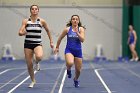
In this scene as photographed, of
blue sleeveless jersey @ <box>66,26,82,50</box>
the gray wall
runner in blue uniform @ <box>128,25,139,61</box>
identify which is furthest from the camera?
the gray wall

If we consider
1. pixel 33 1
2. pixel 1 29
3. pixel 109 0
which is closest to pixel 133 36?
pixel 109 0

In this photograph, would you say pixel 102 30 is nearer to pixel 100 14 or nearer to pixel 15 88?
pixel 100 14

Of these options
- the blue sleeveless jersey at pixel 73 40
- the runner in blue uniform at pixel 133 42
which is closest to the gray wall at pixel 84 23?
the runner in blue uniform at pixel 133 42

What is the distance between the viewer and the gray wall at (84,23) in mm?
26891

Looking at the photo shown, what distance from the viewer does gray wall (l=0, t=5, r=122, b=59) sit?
26.9 metres

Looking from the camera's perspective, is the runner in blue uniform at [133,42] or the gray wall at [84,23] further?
the gray wall at [84,23]

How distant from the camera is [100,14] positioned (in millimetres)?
26891

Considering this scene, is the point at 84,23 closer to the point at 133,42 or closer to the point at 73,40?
the point at 133,42

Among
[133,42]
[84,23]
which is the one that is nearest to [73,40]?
[133,42]

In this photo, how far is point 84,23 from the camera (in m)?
26.9

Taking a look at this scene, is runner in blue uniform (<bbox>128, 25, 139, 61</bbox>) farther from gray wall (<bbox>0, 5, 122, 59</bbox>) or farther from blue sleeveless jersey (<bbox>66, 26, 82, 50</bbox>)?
blue sleeveless jersey (<bbox>66, 26, 82, 50</bbox>)

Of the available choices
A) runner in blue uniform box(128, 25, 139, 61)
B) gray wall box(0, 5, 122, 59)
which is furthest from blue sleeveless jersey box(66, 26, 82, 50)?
gray wall box(0, 5, 122, 59)

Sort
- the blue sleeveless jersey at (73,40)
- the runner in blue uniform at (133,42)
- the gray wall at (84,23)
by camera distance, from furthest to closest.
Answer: the gray wall at (84,23)
the runner in blue uniform at (133,42)
the blue sleeveless jersey at (73,40)

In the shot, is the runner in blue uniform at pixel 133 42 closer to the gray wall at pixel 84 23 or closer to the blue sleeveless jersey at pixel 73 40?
the gray wall at pixel 84 23
